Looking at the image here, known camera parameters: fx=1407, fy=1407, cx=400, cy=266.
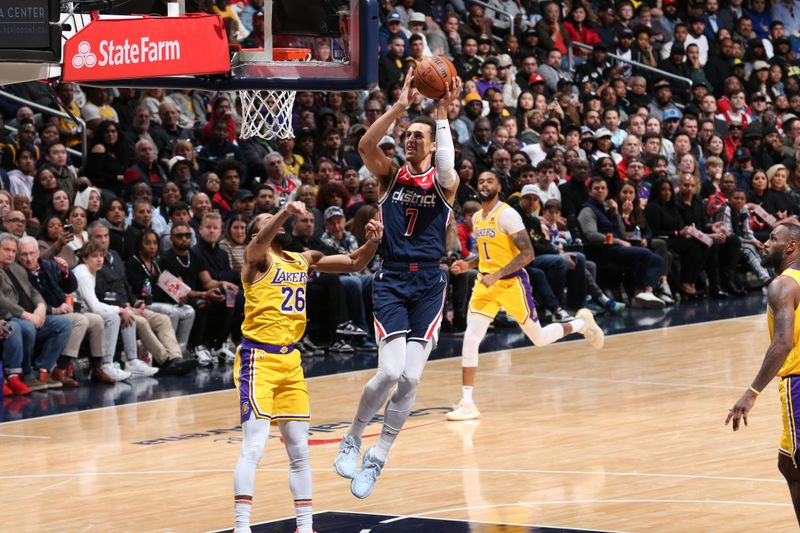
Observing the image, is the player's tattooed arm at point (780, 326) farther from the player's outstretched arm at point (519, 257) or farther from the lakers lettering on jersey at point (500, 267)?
the lakers lettering on jersey at point (500, 267)

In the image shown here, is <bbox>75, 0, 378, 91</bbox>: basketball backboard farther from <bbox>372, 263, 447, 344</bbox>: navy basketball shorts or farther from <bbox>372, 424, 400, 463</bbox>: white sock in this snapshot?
<bbox>372, 424, 400, 463</bbox>: white sock

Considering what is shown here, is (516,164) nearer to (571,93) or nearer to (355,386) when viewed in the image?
(571,93)

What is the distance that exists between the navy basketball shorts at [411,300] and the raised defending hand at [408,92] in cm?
100

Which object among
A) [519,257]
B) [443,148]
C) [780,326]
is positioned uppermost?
[443,148]

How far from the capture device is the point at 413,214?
8266mm

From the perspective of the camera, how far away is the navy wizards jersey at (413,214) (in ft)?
27.0

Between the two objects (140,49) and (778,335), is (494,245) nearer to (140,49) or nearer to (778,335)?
(140,49)

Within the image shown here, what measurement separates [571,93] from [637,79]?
5.04 feet

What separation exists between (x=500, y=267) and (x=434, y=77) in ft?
12.5

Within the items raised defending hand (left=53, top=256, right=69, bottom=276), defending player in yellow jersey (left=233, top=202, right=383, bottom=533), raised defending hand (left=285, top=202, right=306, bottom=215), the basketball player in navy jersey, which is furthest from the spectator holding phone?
raised defending hand (left=285, top=202, right=306, bottom=215)

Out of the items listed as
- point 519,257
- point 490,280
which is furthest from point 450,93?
point 519,257

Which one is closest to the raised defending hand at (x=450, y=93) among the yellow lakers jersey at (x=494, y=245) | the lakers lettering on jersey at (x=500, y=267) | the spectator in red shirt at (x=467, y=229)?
the lakers lettering on jersey at (x=500, y=267)

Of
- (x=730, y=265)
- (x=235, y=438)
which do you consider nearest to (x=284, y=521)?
(x=235, y=438)

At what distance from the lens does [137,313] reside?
43.5ft
